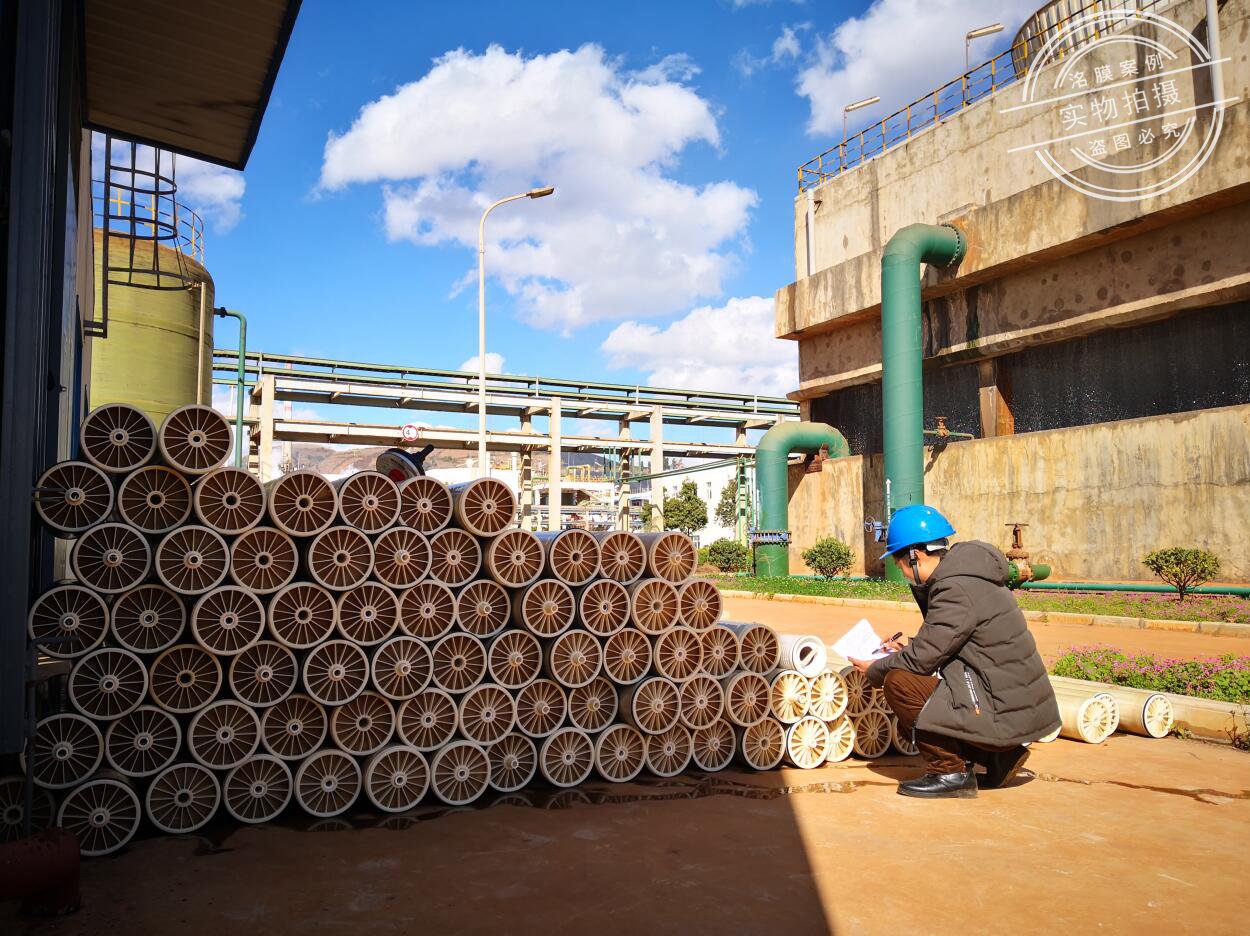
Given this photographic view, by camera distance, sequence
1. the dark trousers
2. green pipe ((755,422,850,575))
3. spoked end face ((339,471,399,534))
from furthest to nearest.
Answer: green pipe ((755,422,850,575)) < the dark trousers < spoked end face ((339,471,399,534))

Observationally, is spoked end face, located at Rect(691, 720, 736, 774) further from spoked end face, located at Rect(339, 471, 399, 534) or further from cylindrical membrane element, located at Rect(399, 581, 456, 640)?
spoked end face, located at Rect(339, 471, 399, 534)

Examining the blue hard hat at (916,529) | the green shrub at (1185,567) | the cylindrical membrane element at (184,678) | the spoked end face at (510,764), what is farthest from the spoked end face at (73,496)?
the green shrub at (1185,567)

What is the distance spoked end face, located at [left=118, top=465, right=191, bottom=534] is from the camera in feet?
14.1

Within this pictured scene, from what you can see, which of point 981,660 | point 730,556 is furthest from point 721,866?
point 730,556

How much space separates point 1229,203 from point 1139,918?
666 inches

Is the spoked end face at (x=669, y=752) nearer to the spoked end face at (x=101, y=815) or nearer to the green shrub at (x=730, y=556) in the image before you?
the spoked end face at (x=101, y=815)

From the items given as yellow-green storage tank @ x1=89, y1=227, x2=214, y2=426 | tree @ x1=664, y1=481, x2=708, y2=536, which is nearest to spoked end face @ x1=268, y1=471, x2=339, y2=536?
yellow-green storage tank @ x1=89, y1=227, x2=214, y2=426

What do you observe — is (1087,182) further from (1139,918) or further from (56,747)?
(56,747)

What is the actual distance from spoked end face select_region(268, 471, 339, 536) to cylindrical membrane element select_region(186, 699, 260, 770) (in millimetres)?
970

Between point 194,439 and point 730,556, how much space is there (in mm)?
26592

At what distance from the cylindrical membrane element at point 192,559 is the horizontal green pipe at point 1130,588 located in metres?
15.3

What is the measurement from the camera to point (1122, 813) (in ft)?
15.1

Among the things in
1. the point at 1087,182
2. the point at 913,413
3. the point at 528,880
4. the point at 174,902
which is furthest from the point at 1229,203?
the point at 174,902

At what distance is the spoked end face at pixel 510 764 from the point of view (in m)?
4.97
